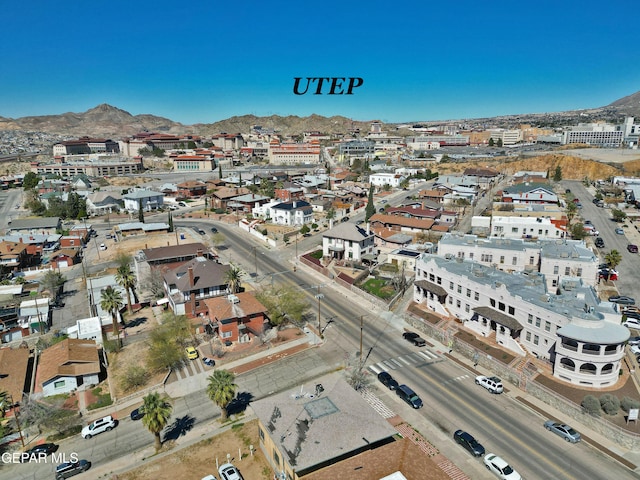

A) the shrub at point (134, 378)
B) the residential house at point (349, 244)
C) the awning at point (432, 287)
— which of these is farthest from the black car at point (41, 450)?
the residential house at point (349, 244)

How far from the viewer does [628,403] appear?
37.9m

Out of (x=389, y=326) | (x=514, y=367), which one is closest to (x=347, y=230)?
(x=389, y=326)

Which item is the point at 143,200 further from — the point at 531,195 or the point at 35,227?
the point at 531,195

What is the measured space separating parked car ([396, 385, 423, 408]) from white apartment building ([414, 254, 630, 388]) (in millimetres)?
15200

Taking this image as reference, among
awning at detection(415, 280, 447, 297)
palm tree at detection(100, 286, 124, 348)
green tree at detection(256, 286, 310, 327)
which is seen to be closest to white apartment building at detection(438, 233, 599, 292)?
awning at detection(415, 280, 447, 297)

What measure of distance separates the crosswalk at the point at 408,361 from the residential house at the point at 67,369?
109 ft

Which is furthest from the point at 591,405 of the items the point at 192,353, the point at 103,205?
the point at 103,205

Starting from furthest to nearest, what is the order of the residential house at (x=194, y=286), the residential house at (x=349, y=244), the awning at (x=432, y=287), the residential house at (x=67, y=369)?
1. the residential house at (x=349, y=244)
2. the residential house at (x=194, y=286)
3. the awning at (x=432, y=287)
4. the residential house at (x=67, y=369)

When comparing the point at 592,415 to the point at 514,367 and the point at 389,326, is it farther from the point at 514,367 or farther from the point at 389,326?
the point at 389,326

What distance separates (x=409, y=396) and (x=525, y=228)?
59940mm

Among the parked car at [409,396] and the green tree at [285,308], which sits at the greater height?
the green tree at [285,308]

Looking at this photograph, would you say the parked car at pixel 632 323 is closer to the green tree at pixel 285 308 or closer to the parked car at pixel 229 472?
the green tree at pixel 285 308

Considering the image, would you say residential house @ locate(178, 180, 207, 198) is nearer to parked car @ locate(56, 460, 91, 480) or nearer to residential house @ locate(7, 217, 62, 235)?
residential house @ locate(7, 217, 62, 235)

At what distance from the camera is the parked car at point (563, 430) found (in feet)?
118
